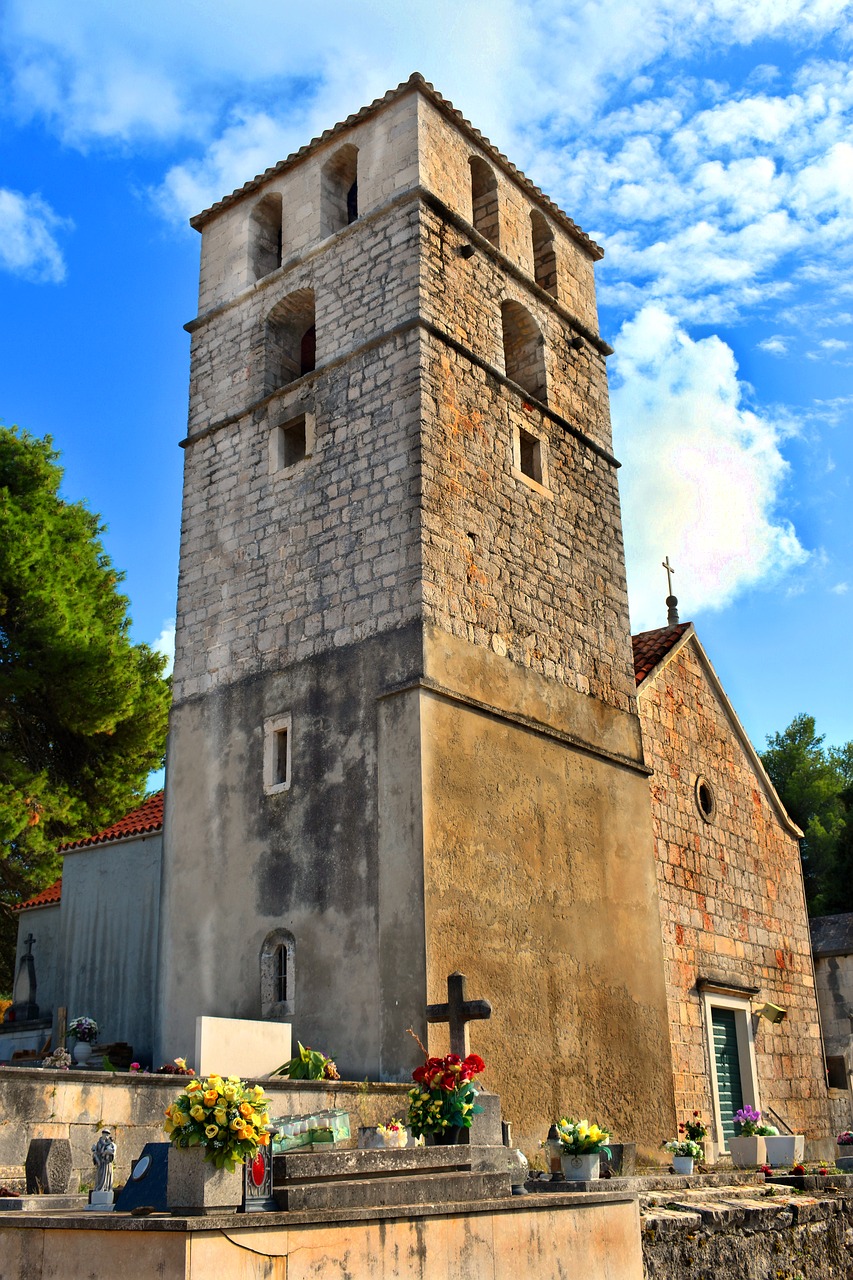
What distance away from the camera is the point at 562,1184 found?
8.59 metres

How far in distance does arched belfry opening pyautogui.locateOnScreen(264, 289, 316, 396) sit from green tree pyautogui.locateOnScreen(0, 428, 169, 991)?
29.2ft

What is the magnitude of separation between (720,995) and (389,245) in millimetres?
10368

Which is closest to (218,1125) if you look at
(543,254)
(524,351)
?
A: (524,351)

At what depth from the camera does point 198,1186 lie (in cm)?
581

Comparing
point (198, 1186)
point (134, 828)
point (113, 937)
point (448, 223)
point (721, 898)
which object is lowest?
point (198, 1186)

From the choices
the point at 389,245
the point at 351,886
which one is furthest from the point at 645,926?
the point at 389,245

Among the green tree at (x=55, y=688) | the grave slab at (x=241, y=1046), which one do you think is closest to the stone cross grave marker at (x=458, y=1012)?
the grave slab at (x=241, y=1046)

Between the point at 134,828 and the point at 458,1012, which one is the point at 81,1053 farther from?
the point at 458,1012

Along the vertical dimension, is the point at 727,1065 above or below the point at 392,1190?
above

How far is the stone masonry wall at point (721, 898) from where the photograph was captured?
1527 cm

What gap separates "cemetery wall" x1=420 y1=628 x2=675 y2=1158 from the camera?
11.8 metres

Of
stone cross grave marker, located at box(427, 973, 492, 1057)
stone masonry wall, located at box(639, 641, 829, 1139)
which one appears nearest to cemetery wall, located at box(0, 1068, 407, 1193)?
stone cross grave marker, located at box(427, 973, 492, 1057)

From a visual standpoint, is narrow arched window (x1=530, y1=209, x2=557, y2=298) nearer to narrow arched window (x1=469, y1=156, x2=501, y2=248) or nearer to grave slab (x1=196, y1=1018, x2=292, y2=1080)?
narrow arched window (x1=469, y1=156, x2=501, y2=248)

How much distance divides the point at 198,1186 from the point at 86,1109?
10.9 ft
